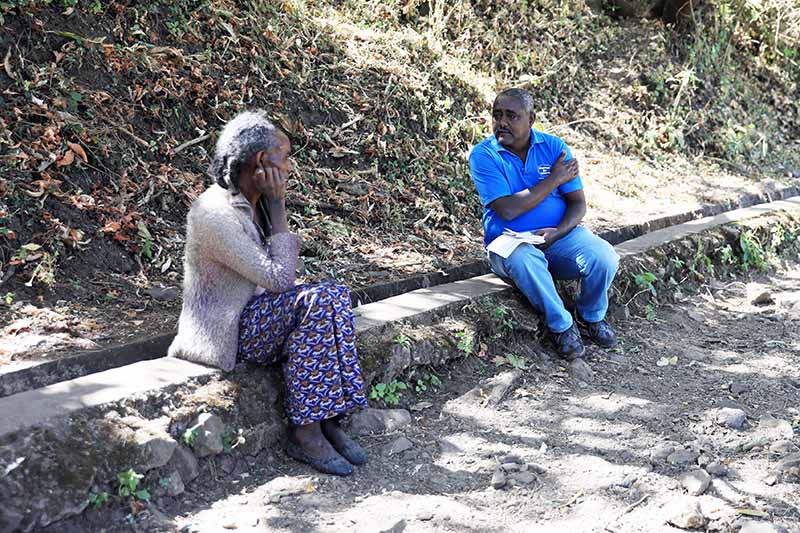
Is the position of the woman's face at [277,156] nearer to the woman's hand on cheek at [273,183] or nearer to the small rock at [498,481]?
the woman's hand on cheek at [273,183]

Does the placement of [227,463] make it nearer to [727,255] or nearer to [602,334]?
[602,334]

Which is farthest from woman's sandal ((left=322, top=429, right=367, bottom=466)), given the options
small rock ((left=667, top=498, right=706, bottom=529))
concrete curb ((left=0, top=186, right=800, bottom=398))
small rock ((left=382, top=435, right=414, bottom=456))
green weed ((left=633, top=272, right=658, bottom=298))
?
green weed ((left=633, top=272, right=658, bottom=298))

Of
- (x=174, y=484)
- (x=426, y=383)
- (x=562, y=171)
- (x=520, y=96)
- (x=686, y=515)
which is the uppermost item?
(x=520, y=96)

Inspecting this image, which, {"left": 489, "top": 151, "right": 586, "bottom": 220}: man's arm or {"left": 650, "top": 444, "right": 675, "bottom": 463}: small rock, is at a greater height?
{"left": 489, "top": 151, "right": 586, "bottom": 220}: man's arm

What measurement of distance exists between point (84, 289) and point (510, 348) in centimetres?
214

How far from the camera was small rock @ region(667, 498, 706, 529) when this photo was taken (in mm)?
2922

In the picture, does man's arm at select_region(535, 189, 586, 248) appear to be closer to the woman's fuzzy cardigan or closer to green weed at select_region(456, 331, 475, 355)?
green weed at select_region(456, 331, 475, 355)

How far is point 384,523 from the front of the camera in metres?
2.91

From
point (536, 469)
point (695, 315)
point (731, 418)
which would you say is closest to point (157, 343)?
point (536, 469)

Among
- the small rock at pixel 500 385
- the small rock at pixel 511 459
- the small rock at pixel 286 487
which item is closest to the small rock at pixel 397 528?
the small rock at pixel 286 487

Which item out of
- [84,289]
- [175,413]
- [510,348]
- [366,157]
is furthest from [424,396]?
[366,157]

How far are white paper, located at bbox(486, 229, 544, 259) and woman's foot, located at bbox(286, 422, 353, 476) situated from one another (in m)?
1.61

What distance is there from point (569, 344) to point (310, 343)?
5.96 feet

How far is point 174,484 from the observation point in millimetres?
2992
